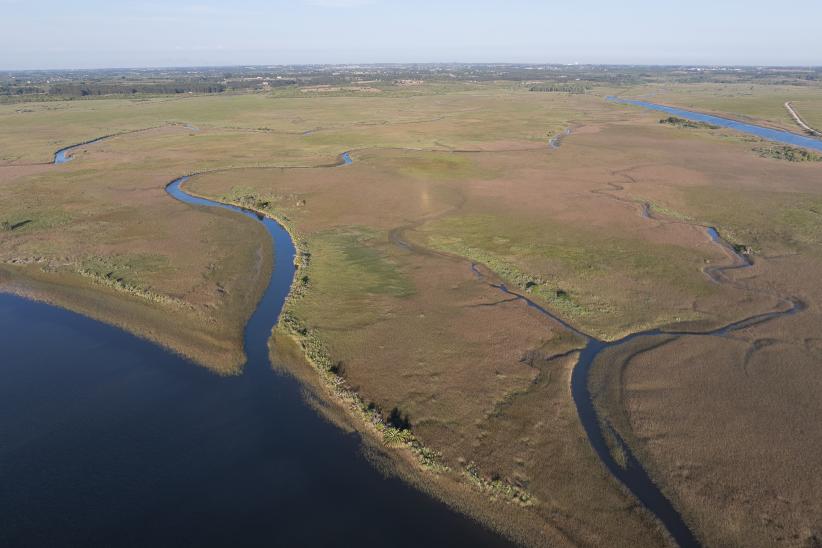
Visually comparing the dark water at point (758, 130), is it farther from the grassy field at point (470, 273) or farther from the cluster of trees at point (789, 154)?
the grassy field at point (470, 273)

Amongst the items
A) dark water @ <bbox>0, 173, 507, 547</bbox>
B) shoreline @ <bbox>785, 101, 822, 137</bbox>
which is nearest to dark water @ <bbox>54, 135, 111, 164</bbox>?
dark water @ <bbox>0, 173, 507, 547</bbox>

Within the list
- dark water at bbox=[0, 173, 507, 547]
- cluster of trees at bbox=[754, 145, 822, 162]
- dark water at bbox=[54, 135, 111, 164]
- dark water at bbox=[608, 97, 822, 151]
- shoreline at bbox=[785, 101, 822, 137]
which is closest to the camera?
dark water at bbox=[0, 173, 507, 547]

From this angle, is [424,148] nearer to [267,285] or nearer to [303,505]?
[267,285]

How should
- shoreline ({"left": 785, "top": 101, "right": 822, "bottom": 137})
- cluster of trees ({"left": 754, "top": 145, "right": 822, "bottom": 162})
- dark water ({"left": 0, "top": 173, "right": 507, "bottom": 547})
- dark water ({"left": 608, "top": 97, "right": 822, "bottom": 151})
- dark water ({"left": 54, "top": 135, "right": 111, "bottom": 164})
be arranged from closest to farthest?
1. dark water ({"left": 0, "top": 173, "right": 507, "bottom": 547})
2. cluster of trees ({"left": 754, "top": 145, "right": 822, "bottom": 162})
3. dark water ({"left": 54, "top": 135, "right": 111, "bottom": 164})
4. dark water ({"left": 608, "top": 97, "right": 822, "bottom": 151})
5. shoreline ({"left": 785, "top": 101, "right": 822, "bottom": 137})

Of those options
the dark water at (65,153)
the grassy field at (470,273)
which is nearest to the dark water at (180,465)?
the grassy field at (470,273)

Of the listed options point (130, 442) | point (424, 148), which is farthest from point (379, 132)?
point (130, 442)

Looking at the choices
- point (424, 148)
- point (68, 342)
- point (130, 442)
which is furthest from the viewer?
point (424, 148)

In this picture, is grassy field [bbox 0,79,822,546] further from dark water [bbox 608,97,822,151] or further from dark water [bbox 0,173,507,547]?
dark water [bbox 608,97,822,151]
